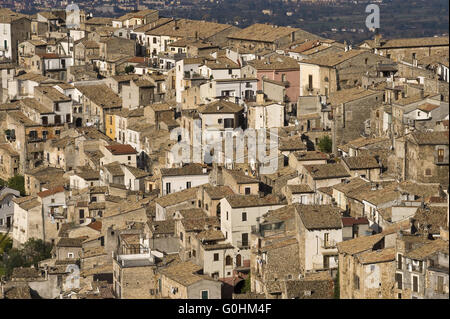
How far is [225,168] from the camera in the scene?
33656mm

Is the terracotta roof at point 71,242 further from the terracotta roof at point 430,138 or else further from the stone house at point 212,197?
the terracotta roof at point 430,138

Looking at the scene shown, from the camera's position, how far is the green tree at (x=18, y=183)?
138 feet

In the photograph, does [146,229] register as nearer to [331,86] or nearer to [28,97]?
[331,86]

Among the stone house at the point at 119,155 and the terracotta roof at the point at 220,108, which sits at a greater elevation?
the terracotta roof at the point at 220,108

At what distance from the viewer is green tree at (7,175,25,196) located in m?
42.2

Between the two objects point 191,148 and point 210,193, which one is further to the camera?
point 191,148

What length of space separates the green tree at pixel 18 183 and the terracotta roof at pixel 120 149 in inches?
182

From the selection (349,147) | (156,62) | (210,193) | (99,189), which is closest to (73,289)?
(210,193)

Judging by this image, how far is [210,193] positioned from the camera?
3061 cm

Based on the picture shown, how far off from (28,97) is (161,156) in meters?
13.2

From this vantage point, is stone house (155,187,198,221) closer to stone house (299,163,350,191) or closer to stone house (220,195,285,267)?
→ stone house (220,195,285,267)

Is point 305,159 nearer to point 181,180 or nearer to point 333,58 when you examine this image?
point 181,180

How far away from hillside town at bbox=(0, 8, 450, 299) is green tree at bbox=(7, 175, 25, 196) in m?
0.10

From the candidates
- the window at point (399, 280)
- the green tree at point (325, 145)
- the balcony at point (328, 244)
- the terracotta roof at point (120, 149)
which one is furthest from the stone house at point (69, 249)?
the window at point (399, 280)
